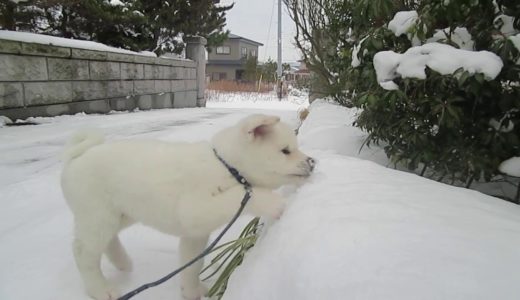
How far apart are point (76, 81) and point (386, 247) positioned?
6.95m

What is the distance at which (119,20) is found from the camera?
8.51 m

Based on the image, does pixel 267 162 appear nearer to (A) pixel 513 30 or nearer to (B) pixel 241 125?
(B) pixel 241 125

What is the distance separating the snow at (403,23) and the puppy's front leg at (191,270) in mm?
1830

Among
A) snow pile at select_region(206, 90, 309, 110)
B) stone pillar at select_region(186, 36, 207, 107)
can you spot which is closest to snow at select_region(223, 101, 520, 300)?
stone pillar at select_region(186, 36, 207, 107)

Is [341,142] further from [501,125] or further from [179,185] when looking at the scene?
[179,185]

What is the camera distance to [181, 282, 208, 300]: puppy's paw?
5.63 ft

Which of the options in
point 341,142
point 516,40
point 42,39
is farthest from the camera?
point 42,39

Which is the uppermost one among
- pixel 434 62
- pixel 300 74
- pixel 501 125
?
pixel 300 74

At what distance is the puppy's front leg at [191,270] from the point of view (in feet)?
5.57

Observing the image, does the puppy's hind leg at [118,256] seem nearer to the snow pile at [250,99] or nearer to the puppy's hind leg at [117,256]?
the puppy's hind leg at [117,256]

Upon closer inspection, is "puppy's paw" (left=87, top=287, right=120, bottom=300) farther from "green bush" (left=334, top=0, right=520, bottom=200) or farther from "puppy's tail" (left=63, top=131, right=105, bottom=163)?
"green bush" (left=334, top=0, right=520, bottom=200)

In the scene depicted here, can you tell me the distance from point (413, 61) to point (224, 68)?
3653 cm

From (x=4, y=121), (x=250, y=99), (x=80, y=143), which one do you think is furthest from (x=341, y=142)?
(x=250, y=99)

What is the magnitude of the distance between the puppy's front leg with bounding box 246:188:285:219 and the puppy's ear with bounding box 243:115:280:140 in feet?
0.80
